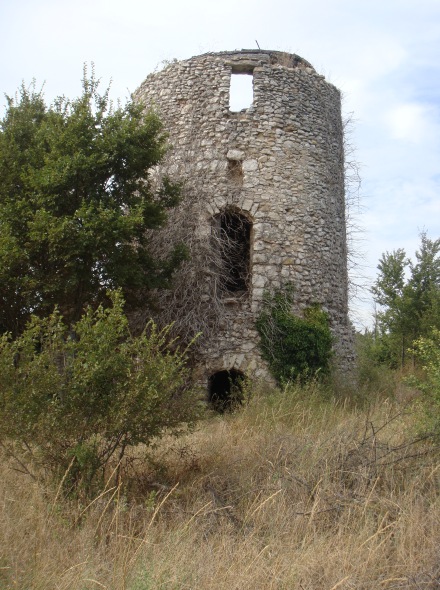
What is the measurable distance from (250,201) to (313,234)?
1.45m

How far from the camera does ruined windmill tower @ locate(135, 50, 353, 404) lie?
461 inches

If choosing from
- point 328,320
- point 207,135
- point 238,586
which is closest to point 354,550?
point 238,586

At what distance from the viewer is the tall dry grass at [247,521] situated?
4.29 m

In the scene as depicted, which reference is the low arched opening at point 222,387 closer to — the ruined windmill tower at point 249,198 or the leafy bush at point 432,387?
the ruined windmill tower at point 249,198

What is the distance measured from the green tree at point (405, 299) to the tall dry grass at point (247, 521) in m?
12.0

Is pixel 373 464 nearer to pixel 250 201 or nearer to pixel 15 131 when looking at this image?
pixel 250 201

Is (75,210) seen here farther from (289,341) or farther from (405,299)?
(405,299)

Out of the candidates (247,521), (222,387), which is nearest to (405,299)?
(222,387)

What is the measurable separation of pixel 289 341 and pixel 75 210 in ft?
15.1

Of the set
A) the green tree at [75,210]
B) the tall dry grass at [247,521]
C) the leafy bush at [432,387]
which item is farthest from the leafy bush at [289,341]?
the tall dry grass at [247,521]

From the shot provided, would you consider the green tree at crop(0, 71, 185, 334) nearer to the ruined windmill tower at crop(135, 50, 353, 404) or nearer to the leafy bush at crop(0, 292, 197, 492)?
the ruined windmill tower at crop(135, 50, 353, 404)

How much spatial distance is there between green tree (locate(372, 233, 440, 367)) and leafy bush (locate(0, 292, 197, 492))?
45.5ft

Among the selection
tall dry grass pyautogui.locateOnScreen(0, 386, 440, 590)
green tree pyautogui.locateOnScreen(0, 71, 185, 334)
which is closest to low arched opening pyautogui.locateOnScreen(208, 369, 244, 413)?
green tree pyautogui.locateOnScreen(0, 71, 185, 334)

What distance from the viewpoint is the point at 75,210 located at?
9.53 m
